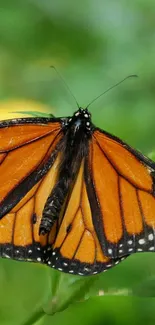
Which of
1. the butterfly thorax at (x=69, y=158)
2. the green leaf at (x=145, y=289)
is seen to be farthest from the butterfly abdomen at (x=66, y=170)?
the green leaf at (x=145, y=289)

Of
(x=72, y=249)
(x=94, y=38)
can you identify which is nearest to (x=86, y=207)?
(x=72, y=249)

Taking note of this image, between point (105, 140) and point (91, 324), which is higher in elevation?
point (105, 140)

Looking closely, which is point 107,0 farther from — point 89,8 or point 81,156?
point 81,156

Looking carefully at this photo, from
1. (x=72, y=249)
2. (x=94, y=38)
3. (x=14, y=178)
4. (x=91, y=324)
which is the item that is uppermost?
(x=94, y=38)

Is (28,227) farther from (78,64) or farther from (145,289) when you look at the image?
(78,64)

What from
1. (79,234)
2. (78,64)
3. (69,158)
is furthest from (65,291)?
(78,64)

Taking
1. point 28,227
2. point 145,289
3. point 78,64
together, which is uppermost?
point 78,64
